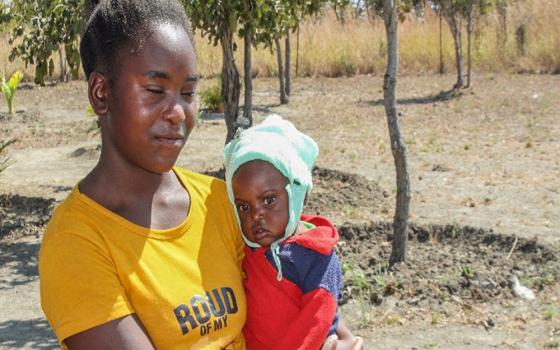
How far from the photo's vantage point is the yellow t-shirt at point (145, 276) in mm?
1695

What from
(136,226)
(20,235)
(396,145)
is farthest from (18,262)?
(136,226)

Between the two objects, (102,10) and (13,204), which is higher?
(102,10)

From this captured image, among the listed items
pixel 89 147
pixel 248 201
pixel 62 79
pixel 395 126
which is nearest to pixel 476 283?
pixel 395 126

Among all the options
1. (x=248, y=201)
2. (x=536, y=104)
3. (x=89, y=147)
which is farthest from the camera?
(x=536, y=104)

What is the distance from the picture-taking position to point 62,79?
22.3 meters

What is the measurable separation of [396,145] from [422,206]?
2.07 m

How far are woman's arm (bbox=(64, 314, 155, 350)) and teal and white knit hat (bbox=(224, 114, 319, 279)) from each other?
22.8 inches

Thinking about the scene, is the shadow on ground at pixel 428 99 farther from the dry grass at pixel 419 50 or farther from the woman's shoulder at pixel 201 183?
the woman's shoulder at pixel 201 183

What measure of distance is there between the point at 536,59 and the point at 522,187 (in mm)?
13122

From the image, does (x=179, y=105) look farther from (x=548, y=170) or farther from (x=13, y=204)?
(x=548, y=170)

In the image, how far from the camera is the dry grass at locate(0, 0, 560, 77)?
21125 mm

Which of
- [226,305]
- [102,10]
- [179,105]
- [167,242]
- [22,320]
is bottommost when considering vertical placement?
[22,320]

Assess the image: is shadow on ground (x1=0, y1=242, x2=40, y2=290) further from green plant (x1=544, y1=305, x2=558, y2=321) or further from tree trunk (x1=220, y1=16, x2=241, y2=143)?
green plant (x1=544, y1=305, x2=558, y2=321)

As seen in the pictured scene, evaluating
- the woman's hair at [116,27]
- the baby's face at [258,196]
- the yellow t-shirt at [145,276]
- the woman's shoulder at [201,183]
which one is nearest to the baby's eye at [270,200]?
the baby's face at [258,196]
